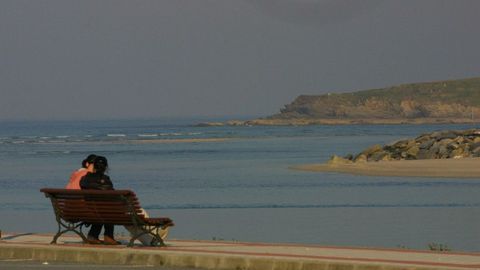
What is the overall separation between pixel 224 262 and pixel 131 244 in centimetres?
167

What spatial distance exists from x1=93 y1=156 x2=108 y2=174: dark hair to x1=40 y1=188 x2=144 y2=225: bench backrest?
47cm

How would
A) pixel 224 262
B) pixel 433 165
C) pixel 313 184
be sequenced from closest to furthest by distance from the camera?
pixel 224 262, pixel 313 184, pixel 433 165

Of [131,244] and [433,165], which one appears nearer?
[131,244]

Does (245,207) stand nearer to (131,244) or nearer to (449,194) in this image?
(449,194)

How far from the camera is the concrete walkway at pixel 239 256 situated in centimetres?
1301

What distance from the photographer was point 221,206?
3027 centimetres

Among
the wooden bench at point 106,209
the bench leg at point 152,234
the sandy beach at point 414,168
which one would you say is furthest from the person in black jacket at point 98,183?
the sandy beach at point 414,168

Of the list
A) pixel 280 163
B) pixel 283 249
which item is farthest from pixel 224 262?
pixel 280 163

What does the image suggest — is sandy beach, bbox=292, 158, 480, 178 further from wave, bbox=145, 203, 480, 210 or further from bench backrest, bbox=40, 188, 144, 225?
bench backrest, bbox=40, 188, 144, 225

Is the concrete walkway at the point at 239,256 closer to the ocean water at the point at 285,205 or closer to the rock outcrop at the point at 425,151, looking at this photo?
the ocean water at the point at 285,205

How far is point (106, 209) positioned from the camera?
48.8 ft

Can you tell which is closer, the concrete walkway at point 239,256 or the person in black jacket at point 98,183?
the concrete walkway at point 239,256

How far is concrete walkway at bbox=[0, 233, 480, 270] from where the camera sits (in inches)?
512

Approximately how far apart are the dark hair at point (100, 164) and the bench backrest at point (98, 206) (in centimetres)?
47
